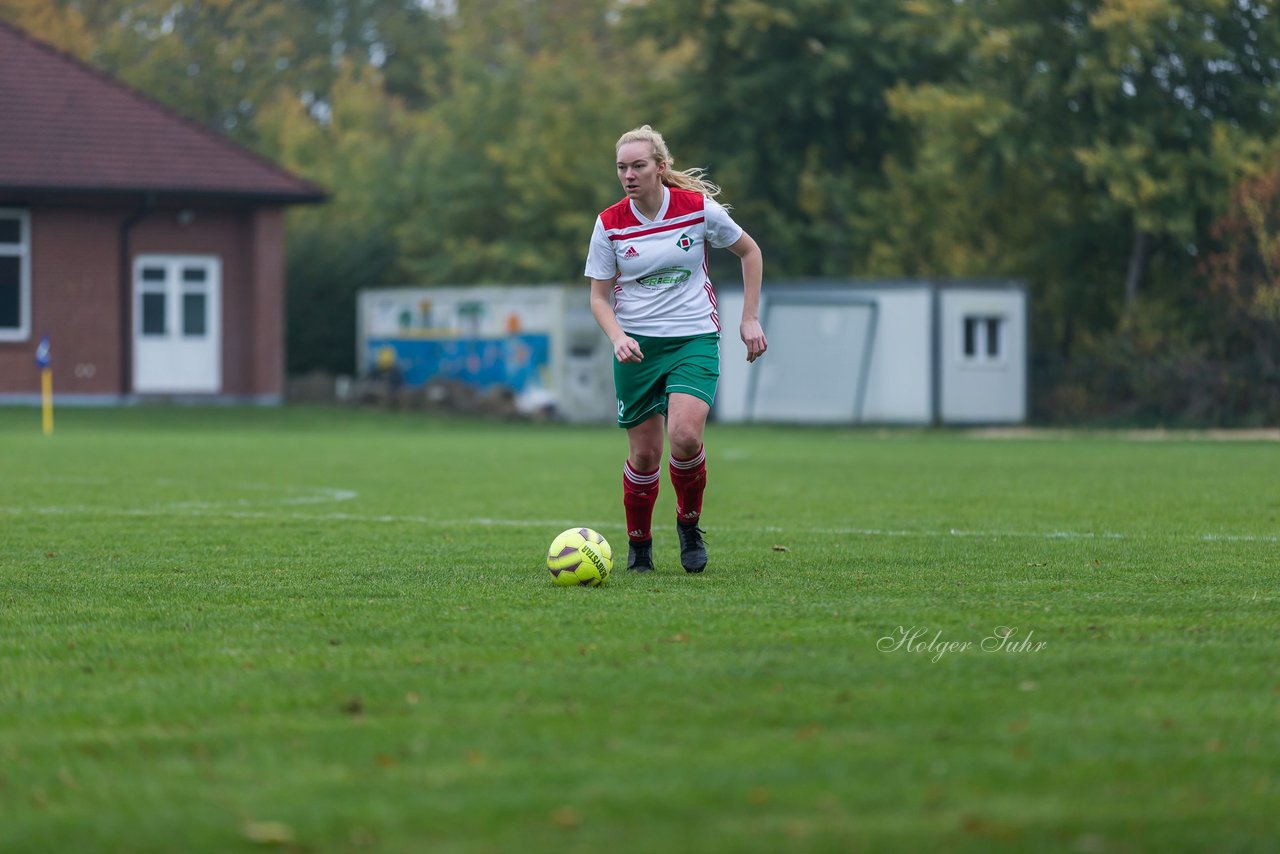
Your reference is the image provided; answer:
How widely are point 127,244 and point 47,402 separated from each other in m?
10.2

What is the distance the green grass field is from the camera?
3652mm

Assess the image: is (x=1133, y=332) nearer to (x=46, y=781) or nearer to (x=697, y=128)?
(x=697, y=128)

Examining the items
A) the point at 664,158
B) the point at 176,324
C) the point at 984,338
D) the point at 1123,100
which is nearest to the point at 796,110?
the point at 1123,100

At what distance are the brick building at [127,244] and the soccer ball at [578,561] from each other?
27497 millimetres

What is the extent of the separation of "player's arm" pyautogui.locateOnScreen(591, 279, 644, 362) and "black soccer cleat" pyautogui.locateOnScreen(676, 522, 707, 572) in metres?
0.84

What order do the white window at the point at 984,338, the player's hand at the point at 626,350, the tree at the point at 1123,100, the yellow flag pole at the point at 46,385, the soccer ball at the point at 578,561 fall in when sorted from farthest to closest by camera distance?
the white window at the point at 984,338 → the tree at the point at 1123,100 → the yellow flag pole at the point at 46,385 → the player's hand at the point at 626,350 → the soccer ball at the point at 578,561

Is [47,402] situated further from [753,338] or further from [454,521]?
[753,338]

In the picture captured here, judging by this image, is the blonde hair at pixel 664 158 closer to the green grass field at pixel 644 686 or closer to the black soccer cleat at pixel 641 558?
the black soccer cleat at pixel 641 558

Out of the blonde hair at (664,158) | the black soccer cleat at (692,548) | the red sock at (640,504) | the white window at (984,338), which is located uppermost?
the blonde hair at (664,158)

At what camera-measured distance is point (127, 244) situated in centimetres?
3453

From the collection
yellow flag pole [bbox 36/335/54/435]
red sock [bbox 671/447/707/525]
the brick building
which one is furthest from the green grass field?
the brick building

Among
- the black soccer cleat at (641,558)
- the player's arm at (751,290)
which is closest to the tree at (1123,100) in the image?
the player's arm at (751,290)

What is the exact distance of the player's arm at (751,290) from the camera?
315 inches

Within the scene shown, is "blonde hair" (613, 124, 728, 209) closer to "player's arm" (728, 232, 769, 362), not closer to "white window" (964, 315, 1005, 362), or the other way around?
"player's arm" (728, 232, 769, 362)
